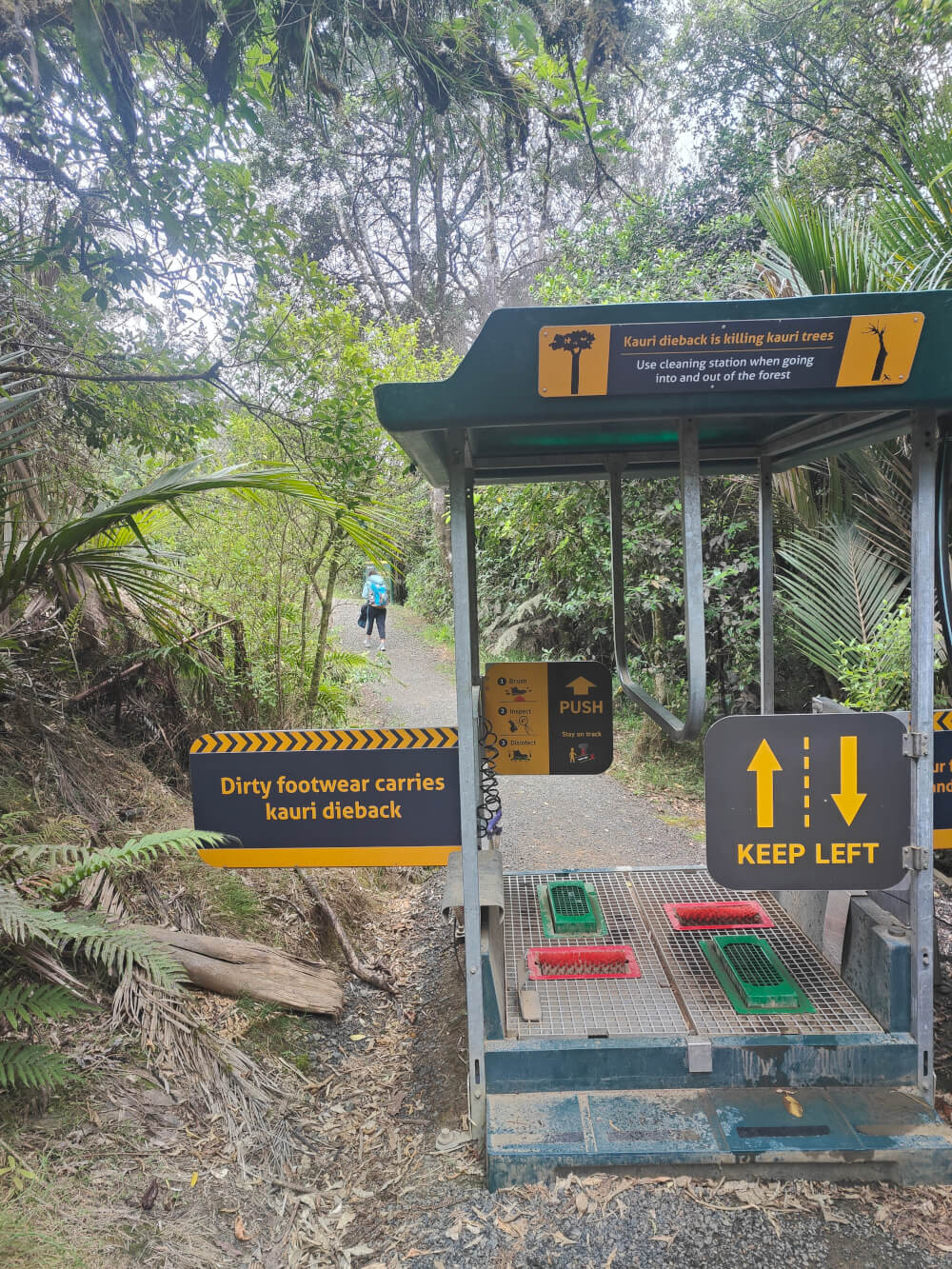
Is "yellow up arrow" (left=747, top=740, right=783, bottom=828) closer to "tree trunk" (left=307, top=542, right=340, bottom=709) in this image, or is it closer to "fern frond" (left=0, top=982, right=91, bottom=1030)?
"fern frond" (left=0, top=982, right=91, bottom=1030)

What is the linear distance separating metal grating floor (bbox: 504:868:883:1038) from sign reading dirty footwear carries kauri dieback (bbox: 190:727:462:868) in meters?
0.78

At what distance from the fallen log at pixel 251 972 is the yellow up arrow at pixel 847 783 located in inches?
93.9

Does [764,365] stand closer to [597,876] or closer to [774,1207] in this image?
[774,1207]

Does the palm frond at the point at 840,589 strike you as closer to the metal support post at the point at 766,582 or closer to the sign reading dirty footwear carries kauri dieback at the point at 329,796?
the metal support post at the point at 766,582

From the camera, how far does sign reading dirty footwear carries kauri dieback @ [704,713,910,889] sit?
2.46m

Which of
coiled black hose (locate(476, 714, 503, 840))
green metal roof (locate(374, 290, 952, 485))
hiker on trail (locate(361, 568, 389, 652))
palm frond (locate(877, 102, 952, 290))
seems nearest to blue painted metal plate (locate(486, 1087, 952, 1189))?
coiled black hose (locate(476, 714, 503, 840))

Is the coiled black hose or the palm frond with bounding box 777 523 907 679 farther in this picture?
the palm frond with bounding box 777 523 907 679

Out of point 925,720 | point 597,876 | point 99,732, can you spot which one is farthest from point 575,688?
point 99,732

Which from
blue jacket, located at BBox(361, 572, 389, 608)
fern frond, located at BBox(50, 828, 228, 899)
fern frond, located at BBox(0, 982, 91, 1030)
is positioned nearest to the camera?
fern frond, located at BBox(0, 982, 91, 1030)

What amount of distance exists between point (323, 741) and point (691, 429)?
1.66 meters

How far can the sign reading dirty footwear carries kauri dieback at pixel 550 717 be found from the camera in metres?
4.20

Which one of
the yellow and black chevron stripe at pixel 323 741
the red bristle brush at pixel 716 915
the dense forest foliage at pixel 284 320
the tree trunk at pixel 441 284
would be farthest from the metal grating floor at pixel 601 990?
the tree trunk at pixel 441 284

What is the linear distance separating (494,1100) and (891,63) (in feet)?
31.2

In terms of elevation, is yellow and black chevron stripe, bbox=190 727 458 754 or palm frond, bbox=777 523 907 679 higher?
palm frond, bbox=777 523 907 679
